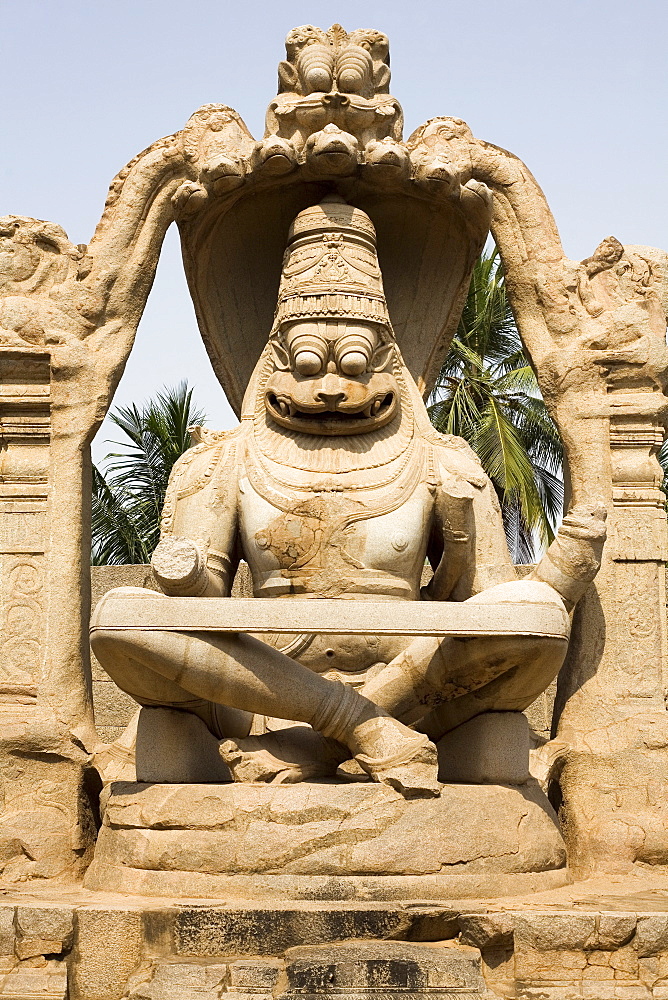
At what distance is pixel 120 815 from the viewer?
6059mm

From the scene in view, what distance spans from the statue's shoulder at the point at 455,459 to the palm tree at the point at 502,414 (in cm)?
994

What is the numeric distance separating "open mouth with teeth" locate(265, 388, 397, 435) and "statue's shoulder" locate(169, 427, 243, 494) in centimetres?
25

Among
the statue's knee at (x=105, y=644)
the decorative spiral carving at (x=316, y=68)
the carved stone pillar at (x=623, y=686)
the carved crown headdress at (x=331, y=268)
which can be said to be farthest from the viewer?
the decorative spiral carving at (x=316, y=68)

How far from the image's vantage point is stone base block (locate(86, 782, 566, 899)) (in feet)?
18.6

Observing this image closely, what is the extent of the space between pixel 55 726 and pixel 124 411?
36.1 feet

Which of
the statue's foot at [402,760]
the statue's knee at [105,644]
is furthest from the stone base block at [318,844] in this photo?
the statue's knee at [105,644]

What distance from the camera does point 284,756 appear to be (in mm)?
6340

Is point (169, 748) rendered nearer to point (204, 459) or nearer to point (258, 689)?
point (258, 689)

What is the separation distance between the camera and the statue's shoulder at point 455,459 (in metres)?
7.25

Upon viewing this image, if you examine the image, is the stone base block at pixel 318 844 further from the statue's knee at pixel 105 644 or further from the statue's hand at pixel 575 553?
the statue's hand at pixel 575 553

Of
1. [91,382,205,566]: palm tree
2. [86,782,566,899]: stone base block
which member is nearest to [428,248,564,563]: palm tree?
[91,382,205,566]: palm tree

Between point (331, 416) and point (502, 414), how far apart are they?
1106 cm

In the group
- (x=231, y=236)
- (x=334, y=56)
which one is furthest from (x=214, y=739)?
(x=334, y=56)

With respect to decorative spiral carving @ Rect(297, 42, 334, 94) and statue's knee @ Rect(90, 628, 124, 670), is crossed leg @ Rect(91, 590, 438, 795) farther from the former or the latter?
decorative spiral carving @ Rect(297, 42, 334, 94)
